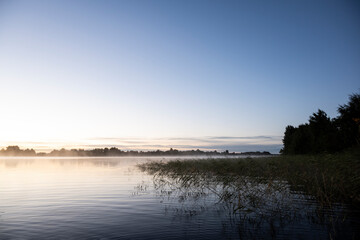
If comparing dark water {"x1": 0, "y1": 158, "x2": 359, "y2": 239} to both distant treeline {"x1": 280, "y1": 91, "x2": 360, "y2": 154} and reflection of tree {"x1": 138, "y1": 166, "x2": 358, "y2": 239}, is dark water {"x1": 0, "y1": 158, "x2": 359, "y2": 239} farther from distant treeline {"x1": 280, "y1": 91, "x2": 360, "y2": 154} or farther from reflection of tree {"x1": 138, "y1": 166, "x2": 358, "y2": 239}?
distant treeline {"x1": 280, "y1": 91, "x2": 360, "y2": 154}

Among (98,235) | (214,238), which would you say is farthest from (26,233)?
(214,238)

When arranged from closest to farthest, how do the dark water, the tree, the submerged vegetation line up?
the dark water
the submerged vegetation
the tree

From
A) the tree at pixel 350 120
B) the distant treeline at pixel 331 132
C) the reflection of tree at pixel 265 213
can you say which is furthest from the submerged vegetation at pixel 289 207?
the tree at pixel 350 120

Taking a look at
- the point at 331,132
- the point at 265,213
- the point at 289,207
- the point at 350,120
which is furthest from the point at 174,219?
the point at 331,132

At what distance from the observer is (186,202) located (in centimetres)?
1582

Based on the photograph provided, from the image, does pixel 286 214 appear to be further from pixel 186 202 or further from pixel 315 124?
pixel 315 124

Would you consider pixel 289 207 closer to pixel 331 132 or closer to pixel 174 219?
pixel 174 219

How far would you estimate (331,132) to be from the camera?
54.4 meters

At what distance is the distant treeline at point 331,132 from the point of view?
4599 centimetres

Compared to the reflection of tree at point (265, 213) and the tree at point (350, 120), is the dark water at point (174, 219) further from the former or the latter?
the tree at point (350, 120)

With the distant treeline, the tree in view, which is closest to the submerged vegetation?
the distant treeline

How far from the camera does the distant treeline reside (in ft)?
151

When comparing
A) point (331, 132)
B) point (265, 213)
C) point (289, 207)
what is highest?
point (331, 132)

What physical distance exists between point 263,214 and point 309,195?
6465 millimetres
